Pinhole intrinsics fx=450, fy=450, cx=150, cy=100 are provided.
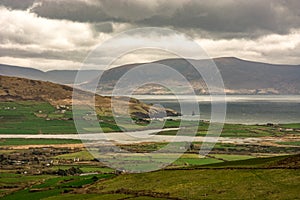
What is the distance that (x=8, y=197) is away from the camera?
70.9 m

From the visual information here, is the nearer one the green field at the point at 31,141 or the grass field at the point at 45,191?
the grass field at the point at 45,191

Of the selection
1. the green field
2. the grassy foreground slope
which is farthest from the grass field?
the green field

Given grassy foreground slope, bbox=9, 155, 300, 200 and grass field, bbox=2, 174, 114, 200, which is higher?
grassy foreground slope, bbox=9, 155, 300, 200

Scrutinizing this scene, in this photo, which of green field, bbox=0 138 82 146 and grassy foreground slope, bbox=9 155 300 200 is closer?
grassy foreground slope, bbox=9 155 300 200

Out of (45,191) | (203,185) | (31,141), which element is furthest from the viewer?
(31,141)

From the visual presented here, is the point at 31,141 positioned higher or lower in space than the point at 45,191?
higher

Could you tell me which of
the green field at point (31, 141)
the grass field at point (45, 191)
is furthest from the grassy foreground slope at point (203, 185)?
the green field at point (31, 141)

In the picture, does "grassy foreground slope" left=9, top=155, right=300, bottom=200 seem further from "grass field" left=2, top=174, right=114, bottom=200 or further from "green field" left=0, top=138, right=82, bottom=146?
"green field" left=0, top=138, right=82, bottom=146

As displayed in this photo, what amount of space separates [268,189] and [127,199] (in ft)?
53.1

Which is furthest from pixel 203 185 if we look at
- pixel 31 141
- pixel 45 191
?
pixel 31 141

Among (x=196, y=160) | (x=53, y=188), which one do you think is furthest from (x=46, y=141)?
(x=53, y=188)

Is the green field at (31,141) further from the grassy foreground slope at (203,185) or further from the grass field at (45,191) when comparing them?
the grassy foreground slope at (203,185)

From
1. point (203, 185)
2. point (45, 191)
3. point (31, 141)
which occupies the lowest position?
point (45, 191)

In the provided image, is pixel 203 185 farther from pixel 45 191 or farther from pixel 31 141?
pixel 31 141
